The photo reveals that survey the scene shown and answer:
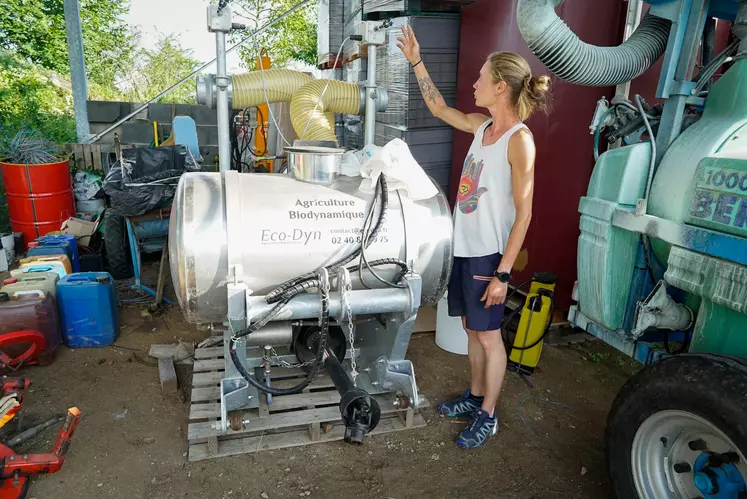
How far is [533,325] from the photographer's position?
11.0 feet

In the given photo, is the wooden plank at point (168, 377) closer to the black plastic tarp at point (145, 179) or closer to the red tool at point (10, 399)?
the red tool at point (10, 399)

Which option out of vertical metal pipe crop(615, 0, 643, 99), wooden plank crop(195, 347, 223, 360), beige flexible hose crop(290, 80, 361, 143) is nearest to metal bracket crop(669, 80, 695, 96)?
vertical metal pipe crop(615, 0, 643, 99)

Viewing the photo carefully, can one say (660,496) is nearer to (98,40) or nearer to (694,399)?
(694,399)

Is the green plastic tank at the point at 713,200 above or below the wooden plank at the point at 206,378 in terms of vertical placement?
above

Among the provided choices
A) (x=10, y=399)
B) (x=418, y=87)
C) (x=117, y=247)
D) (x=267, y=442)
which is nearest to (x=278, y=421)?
(x=267, y=442)

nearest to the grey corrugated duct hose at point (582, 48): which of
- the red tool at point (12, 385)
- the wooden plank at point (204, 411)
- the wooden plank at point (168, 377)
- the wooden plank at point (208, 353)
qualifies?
the wooden plank at point (204, 411)

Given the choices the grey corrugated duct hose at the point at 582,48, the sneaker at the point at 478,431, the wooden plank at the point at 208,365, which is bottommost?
the sneaker at the point at 478,431

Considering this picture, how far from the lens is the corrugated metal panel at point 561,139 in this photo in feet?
11.1

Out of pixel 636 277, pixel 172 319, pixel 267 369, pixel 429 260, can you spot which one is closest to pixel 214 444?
pixel 267 369

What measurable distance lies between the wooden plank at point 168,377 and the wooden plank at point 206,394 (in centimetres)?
21

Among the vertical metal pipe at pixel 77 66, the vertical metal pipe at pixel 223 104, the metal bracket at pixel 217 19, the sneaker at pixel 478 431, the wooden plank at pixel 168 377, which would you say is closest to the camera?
the sneaker at pixel 478 431

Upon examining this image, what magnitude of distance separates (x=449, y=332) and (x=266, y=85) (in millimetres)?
2015

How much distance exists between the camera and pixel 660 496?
1.96m

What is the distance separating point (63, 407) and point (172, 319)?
124cm
